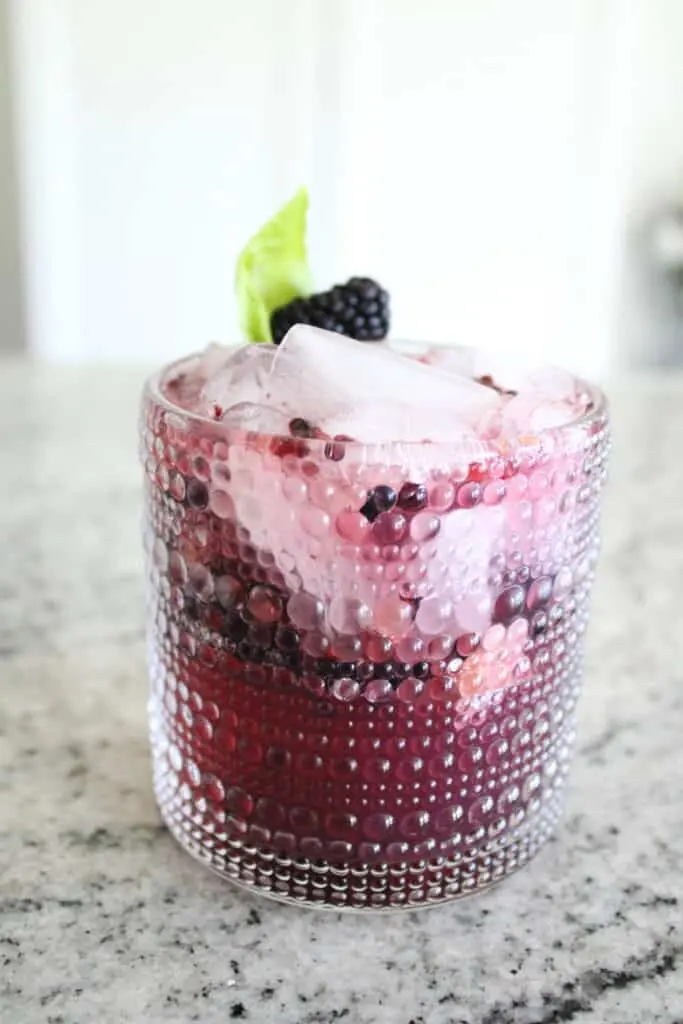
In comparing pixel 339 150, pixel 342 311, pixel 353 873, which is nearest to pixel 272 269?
pixel 342 311

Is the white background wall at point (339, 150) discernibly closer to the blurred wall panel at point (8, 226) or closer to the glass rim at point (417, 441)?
the blurred wall panel at point (8, 226)

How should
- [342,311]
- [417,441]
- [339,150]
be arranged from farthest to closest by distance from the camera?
[339,150] < [342,311] < [417,441]

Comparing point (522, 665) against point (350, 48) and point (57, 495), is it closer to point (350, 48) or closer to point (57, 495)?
point (57, 495)

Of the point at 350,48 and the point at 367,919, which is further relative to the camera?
the point at 350,48

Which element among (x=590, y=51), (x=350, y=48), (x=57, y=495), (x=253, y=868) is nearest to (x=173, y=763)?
(x=253, y=868)

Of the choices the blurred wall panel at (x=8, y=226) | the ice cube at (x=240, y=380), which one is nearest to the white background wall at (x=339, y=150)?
the blurred wall panel at (x=8, y=226)

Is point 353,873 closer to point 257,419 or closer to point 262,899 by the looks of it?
point 262,899
